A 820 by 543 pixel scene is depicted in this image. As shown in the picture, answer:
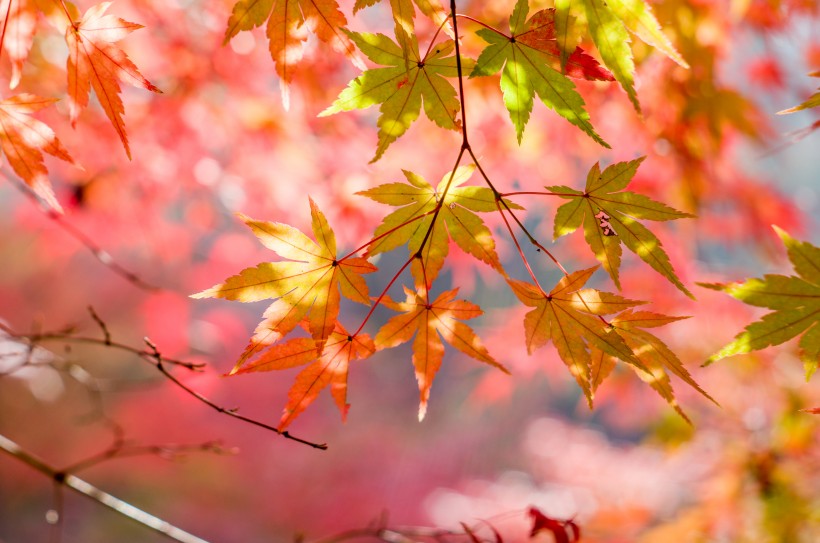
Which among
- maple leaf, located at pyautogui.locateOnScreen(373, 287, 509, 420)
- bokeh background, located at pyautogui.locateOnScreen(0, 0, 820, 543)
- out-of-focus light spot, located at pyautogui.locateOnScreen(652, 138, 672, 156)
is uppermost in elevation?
bokeh background, located at pyautogui.locateOnScreen(0, 0, 820, 543)

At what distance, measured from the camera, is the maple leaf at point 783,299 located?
646 millimetres

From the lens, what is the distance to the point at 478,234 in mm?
793

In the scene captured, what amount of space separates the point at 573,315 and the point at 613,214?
143mm

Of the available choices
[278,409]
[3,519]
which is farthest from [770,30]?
[3,519]

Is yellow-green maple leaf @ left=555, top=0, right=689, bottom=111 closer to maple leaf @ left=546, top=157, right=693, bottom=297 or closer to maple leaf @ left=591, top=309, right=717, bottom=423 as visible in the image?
maple leaf @ left=546, top=157, right=693, bottom=297

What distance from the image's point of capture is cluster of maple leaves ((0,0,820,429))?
0.72 m

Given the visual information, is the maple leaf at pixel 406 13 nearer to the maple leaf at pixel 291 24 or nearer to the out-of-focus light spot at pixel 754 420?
the maple leaf at pixel 291 24

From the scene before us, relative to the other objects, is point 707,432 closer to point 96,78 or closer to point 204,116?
point 204,116

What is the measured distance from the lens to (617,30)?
0.67m

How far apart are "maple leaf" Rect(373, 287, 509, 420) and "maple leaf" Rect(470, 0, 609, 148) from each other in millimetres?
258

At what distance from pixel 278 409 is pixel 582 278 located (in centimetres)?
464

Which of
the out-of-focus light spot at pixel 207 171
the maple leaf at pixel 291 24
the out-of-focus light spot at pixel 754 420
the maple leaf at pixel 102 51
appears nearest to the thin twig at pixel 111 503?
the maple leaf at pixel 102 51

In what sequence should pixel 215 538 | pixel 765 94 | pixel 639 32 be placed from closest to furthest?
pixel 639 32 → pixel 765 94 → pixel 215 538

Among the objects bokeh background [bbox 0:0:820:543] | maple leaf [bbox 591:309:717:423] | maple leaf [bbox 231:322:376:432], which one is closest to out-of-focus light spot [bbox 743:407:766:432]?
bokeh background [bbox 0:0:820:543]
